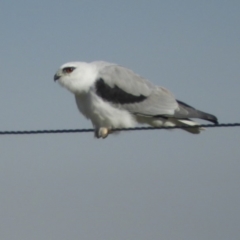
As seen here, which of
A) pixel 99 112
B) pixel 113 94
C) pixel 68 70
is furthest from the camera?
pixel 68 70

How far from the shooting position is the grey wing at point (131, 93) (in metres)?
8.92

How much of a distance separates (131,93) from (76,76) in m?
0.75

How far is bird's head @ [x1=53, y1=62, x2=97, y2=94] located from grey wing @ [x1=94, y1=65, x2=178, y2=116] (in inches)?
4.3

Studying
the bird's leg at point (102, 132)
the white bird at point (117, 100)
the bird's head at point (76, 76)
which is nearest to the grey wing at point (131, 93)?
the white bird at point (117, 100)

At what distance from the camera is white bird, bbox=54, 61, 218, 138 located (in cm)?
877

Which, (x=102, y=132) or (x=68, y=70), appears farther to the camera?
(x=68, y=70)

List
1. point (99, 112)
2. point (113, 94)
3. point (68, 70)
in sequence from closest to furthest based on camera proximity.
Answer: point (99, 112) → point (113, 94) → point (68, 70)

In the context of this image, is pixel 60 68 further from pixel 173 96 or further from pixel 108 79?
pixel 173 96

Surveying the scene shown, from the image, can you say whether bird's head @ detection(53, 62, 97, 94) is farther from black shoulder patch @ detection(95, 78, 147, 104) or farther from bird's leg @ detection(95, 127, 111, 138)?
bird's leg @ detection(95, 127, 111, 138)

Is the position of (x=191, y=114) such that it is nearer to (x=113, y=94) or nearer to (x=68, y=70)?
(x=113, y=94)

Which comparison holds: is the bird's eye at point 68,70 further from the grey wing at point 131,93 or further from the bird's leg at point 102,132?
the bird's leg at point 102,132

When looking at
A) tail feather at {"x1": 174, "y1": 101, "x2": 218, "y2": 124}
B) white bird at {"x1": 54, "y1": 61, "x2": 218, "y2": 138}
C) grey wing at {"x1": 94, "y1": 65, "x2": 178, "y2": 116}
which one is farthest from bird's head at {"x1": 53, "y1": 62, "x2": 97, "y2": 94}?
tail feather at {"x1": 174, "y1": 101, "x2": 218, "y2": 124}

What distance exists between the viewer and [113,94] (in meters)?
8.94

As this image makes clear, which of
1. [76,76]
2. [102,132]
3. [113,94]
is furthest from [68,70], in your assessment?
[102,132]
